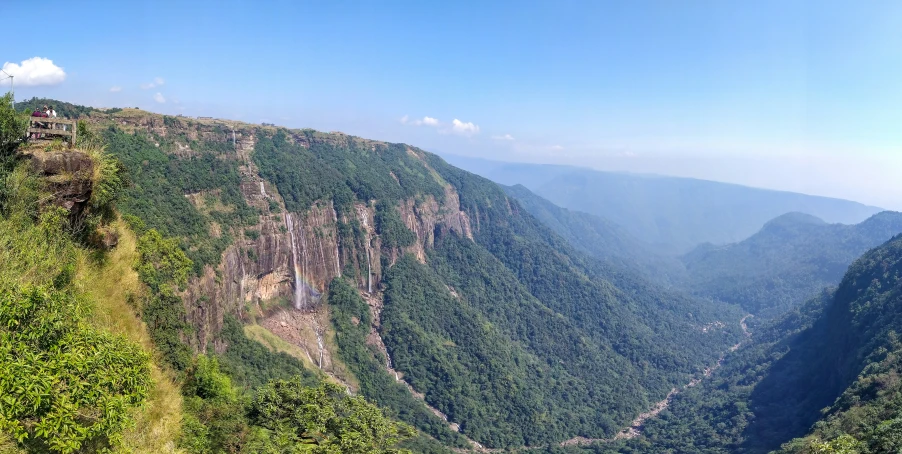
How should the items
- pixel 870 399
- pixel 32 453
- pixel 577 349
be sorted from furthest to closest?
pixel 577 349 < pixel 870 399 < pixel 32 453

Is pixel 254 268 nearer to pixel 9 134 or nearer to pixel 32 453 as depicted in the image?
pixel 9 134

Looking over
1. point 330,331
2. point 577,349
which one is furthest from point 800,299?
point 330,331

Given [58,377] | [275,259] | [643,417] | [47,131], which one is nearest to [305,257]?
[275,259]

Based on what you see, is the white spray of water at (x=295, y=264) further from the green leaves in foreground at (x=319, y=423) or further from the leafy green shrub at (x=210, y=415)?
the green leaves in foreground at (x=319, y=423)

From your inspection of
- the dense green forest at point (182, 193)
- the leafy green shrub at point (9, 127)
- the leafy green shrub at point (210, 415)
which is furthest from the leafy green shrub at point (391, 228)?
the leafy green shrub at point (9, 127)

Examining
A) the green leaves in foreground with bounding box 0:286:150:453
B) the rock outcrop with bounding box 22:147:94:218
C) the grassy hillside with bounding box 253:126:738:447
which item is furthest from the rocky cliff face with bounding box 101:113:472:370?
the green leaves in foreground with bounding box 0:286:150:453

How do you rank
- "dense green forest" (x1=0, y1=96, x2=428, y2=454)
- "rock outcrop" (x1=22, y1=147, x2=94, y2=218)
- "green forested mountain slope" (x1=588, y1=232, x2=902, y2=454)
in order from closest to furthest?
"dense green forest" (x1=0, y1=96, x2=428, y2=454) < "rock outcrop" (x1=22, y1=147, x2=94, y2=218) < "green forested mountain slope" (x1=588, y1=232, x2=902, y2=454)

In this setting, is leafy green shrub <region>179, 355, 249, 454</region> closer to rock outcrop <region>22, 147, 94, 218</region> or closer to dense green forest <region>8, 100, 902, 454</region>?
dense green forest <region>8, 100, 902, 454</region>

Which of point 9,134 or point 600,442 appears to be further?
point 600,442
